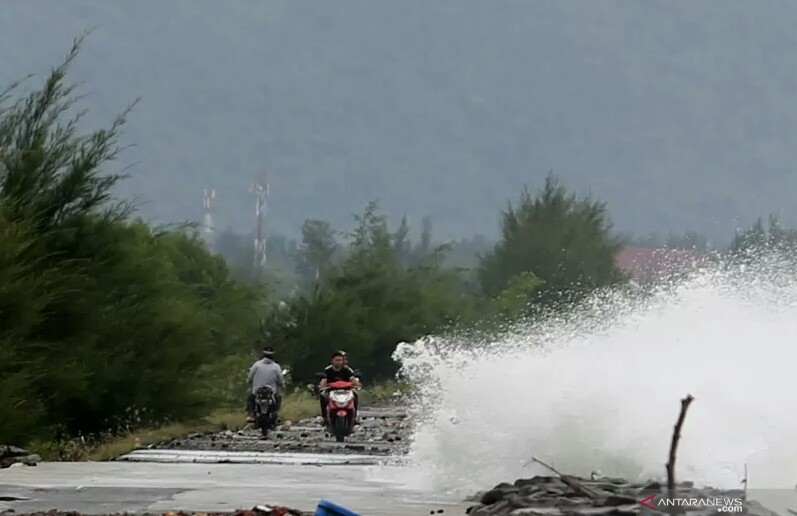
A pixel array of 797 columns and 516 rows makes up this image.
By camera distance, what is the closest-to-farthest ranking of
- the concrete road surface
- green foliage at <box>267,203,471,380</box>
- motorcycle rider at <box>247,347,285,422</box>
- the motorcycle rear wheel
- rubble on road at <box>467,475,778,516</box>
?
rubble on road at <box>467,475,778,516</box> → the concrete road surface → the motorcycle rear wheel → motorcycle rider at <box>247,347,285,422</box> → green foliage at <box>267,203,471,380</box>

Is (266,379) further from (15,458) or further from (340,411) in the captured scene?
(15,458)

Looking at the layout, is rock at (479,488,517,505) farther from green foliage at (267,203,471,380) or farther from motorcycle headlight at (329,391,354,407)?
green foliage at (267,203,471,380)

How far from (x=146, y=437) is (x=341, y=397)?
3.28 metres

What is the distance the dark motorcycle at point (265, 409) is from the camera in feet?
91.4

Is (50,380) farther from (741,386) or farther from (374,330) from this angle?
(374,330)

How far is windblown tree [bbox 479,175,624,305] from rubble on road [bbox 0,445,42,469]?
202ft

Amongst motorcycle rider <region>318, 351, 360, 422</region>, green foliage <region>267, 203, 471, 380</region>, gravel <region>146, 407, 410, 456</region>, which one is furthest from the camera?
green foliage <region>267, 203, 471, 380</region>

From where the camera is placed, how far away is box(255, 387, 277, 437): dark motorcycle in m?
27.9

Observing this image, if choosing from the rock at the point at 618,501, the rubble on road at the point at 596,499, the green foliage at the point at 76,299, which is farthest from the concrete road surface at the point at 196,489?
the green foliage at the point at 76,299

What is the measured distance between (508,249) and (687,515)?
77.9m

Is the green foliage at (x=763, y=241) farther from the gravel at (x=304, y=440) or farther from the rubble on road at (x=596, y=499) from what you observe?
the rubble on road at (x=596, y=499)

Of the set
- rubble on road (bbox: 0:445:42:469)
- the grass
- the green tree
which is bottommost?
Answer: rubble on road (bbox: 0:445:42:469)

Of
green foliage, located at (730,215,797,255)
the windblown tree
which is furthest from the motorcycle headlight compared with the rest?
the windblown tree

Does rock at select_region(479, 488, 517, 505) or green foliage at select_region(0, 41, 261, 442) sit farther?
green foliage at select_region(0, 41, 261, 442)
